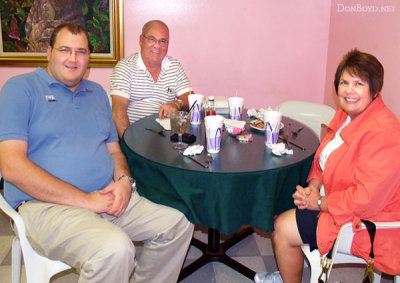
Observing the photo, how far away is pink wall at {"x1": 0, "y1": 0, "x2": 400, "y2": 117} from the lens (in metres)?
3.30

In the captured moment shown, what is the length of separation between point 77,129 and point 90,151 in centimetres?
12

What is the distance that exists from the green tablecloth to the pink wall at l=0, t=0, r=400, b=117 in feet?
6.42

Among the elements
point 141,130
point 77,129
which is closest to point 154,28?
point 141,130

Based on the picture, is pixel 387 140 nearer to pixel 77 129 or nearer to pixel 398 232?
pixel 398 232

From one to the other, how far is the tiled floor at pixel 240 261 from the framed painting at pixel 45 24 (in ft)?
5.11

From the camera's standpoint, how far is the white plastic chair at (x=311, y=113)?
105 inches

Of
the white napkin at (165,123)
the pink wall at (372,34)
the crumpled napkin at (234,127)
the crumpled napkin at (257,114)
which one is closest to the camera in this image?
the crumpled napkin at (234,127)

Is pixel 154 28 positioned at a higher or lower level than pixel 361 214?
higher

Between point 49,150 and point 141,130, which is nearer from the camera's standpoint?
point 49,150

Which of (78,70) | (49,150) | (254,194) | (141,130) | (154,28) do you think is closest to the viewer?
(254,194)

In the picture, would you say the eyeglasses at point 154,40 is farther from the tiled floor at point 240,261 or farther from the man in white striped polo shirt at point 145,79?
the tiled floor at point 240,261

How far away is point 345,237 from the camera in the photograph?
1456mm

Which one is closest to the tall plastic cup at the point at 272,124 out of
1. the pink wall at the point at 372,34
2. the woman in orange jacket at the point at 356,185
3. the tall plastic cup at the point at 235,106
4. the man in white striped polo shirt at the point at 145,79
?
the woman in orange jacket at the point at 356,185

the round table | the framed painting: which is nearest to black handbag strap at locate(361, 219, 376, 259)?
the round table
